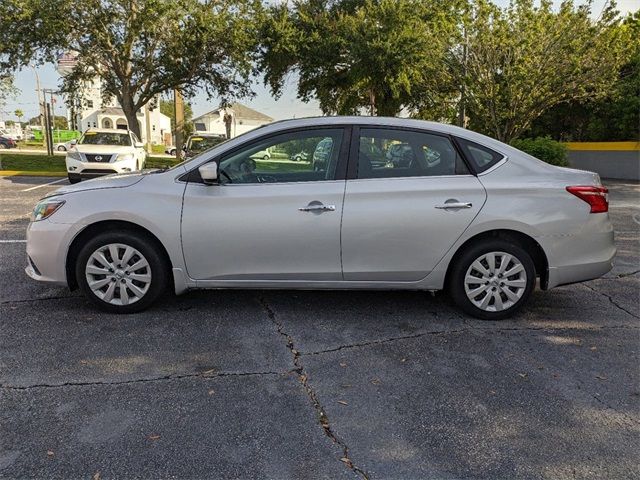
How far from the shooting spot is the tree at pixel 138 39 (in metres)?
17.8

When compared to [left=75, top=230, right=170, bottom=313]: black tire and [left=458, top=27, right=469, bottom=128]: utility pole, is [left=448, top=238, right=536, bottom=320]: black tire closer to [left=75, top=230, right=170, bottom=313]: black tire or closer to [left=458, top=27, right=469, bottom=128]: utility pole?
[left=75, top=230, right=170, bottom=313]: black tire

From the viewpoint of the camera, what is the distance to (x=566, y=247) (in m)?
4.31

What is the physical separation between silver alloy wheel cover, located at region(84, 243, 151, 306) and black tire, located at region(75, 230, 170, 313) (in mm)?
23

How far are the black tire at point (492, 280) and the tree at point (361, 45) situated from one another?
50.3 feet

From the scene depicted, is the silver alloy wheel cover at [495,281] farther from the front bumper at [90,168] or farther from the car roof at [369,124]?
the front bumper at [90,168]

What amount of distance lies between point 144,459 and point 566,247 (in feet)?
11.6

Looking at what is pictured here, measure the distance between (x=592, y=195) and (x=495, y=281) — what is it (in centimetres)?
107

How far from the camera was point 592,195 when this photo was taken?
14.2 ft

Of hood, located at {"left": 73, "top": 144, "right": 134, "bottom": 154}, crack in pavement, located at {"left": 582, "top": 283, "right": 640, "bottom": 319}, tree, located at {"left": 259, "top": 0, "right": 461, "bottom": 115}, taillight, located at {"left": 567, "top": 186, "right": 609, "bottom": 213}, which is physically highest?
tree, located at {"left": 259, "top": 0, "right": 461, "bottom": 115}

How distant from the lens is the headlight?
14.1 feet

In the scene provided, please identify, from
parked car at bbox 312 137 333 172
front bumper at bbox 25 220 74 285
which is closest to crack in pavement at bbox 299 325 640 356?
parked car at bbox 312 137 333 172

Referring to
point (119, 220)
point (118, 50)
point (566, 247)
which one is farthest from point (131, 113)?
point (566, 247)

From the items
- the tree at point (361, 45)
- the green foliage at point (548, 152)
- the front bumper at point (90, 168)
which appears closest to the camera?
the front bumper at point (90, 168)

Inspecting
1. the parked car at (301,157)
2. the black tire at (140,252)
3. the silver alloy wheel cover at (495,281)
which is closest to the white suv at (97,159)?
the black tire at (140,252)
